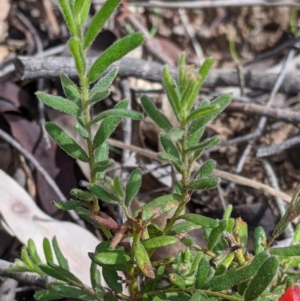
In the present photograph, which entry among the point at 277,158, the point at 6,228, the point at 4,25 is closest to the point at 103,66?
the point at 6,228

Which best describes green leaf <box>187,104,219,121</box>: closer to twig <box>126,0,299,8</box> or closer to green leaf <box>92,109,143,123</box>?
green leaf <box>92,109,143,123</box>

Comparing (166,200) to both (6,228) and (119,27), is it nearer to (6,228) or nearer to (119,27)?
(6,228)

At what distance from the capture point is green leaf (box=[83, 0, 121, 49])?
3.98 feet

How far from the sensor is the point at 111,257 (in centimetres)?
138

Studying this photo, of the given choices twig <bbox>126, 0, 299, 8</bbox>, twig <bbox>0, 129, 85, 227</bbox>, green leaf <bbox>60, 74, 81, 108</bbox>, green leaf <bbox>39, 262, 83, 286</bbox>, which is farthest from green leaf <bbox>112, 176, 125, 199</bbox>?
twig <bbox>126, 0, 299, 8</bbox>

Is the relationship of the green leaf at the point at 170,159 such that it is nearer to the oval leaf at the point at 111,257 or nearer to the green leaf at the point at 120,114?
the green leaf at the point at 120,114

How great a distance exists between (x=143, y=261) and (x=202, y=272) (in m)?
0.15

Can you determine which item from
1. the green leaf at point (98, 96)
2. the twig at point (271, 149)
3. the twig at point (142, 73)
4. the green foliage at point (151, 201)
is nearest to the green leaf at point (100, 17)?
the green foliage at point (151, 201)

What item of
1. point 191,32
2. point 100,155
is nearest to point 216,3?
point 191,32

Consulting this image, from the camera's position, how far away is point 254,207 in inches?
95.3

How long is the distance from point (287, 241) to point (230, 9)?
197 centimetres

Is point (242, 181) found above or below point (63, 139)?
below

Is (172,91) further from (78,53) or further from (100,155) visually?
(100,155)

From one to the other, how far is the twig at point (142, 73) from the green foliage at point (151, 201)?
1062 mm
